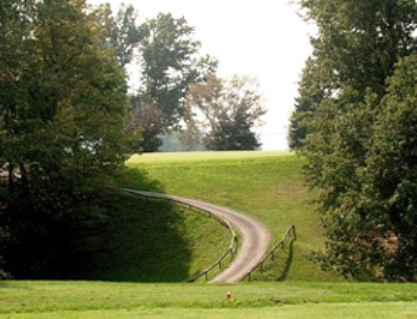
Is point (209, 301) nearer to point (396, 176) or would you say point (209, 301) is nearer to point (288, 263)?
point (396, 176)

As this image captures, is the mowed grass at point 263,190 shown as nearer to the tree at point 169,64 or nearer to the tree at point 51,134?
the tree at point 51,134

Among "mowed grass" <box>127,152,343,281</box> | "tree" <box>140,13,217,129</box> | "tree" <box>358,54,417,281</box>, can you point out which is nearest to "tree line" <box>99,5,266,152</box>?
"tree" <box>140,13,217,129</box>

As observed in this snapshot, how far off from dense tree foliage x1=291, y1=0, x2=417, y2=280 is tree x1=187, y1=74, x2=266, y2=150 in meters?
52.8

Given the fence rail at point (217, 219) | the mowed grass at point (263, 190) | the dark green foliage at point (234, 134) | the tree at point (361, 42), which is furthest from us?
the dark green foliage at point (234, 134)

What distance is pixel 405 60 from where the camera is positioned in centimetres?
2878

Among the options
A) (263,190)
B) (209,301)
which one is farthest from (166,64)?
(209,301)

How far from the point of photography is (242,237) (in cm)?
3888

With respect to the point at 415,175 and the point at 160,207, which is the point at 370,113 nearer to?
the point at 415,175

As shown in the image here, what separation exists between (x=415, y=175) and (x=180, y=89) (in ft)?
269

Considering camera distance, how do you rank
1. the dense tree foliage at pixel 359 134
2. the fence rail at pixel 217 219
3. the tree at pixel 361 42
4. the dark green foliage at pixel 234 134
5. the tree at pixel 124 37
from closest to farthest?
the dense tree foliage at pixel 359 134 < the tree at pixel 361 42 < the fence rail at pixel 217 219 < the dark green foliage at pixel 234 134 < the tree at pixel 124 37

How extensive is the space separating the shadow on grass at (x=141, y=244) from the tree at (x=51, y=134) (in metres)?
1.63

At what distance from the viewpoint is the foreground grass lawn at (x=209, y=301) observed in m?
14.1

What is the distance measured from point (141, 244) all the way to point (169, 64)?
71020 millimetres

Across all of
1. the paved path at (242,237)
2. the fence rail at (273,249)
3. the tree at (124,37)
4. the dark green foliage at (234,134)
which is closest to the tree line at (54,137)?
the paved path at (242,237)
